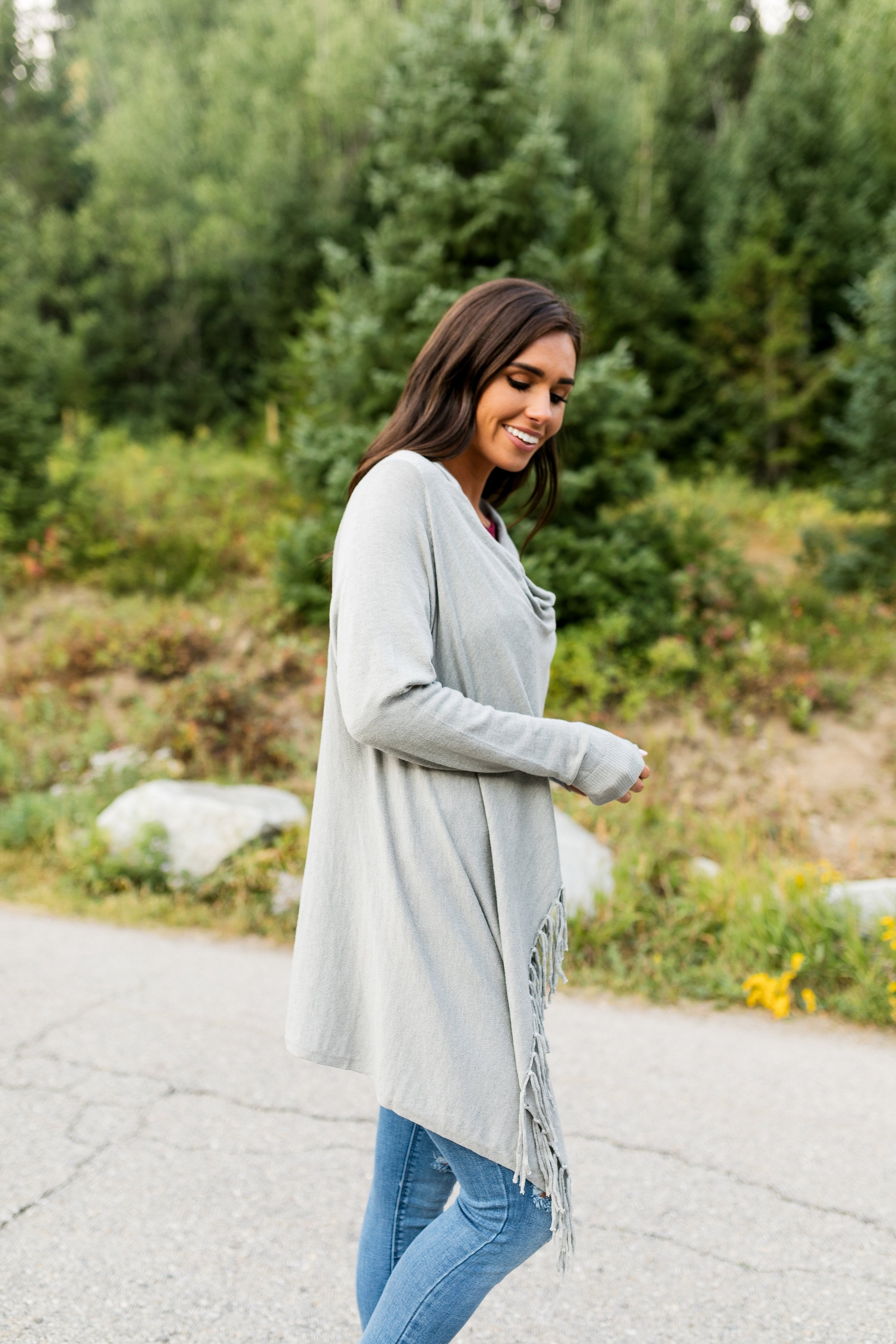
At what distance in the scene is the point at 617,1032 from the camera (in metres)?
3.82

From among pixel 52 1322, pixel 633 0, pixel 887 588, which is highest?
pixel 633 0

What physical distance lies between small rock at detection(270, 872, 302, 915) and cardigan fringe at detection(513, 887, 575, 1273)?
12.1 ft

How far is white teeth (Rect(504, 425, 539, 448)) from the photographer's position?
1.60 meters

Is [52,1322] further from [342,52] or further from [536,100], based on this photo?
[342,52]

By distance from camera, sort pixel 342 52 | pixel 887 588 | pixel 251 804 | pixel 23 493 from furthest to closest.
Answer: pixel 342 52, pixel 23 493, pixel 887 588, pixel 251 804

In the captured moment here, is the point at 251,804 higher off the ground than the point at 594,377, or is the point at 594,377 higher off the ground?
the point at 594,377

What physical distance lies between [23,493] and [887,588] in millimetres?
8312

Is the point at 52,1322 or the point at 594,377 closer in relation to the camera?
the point at 52,1322

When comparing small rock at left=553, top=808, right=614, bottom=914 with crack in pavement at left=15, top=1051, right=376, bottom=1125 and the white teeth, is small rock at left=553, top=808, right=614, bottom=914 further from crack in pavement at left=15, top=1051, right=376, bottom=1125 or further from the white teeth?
the white teeth

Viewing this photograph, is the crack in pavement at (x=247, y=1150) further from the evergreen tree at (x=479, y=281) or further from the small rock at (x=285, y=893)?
the evergreen tree at (x=479, y=281)

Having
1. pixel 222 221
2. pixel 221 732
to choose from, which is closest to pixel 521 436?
pixel 221 732

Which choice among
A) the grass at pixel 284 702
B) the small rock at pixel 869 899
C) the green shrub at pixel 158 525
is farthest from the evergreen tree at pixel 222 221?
the small rock at pixel 869 899

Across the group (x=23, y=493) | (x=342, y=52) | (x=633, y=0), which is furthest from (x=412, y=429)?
(x=633, y=0)

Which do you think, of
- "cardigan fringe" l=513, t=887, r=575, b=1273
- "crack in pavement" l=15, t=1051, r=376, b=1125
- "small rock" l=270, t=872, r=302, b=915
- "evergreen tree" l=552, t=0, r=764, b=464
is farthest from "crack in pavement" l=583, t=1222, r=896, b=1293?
"evergreen tree" l=552, t=0, r=764, b=464
